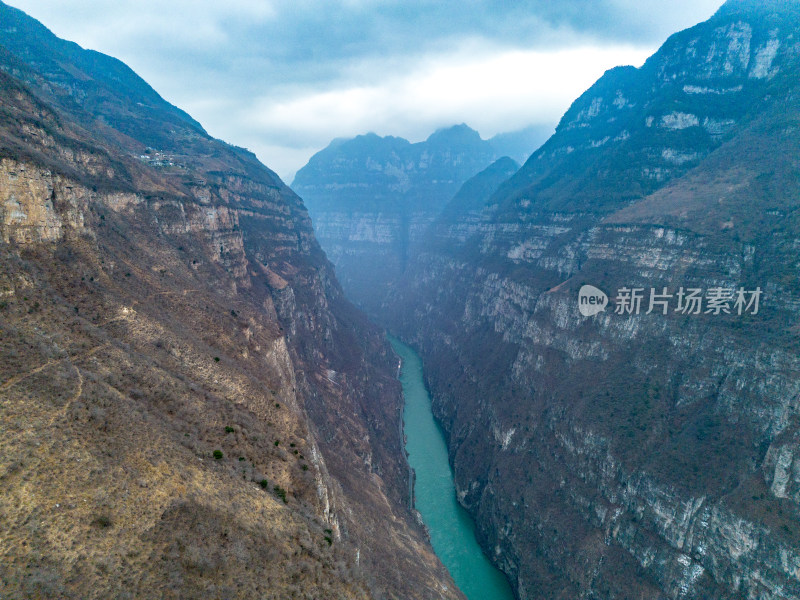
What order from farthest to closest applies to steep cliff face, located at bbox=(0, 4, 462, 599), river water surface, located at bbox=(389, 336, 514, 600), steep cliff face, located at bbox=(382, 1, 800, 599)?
river water surface, located at bbox=(389, 336, 514, 600)
steep cliff face, located at bbox=(382, 1, 800, 599)
steep cliff face, located at bbox=(0, 4, 462, 599)

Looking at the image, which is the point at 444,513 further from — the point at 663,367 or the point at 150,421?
the point at 150,421

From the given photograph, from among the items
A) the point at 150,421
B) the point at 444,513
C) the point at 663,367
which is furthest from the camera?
the point at 444,513

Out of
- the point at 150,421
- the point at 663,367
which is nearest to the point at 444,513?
the point at 663,367

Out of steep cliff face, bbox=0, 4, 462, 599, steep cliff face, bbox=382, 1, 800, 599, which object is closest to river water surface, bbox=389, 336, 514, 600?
steep cliff face, bbox=382, 1, 800, 599

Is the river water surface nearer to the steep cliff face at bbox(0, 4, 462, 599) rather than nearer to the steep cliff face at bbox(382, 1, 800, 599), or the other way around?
the steep cliff face at bbox(382, 1, 800, 599)

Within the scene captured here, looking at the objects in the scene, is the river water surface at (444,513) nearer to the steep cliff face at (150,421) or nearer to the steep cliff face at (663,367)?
the steep cliff face at (663,367)

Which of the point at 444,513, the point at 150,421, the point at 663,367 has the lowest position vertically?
the point at 444,513
